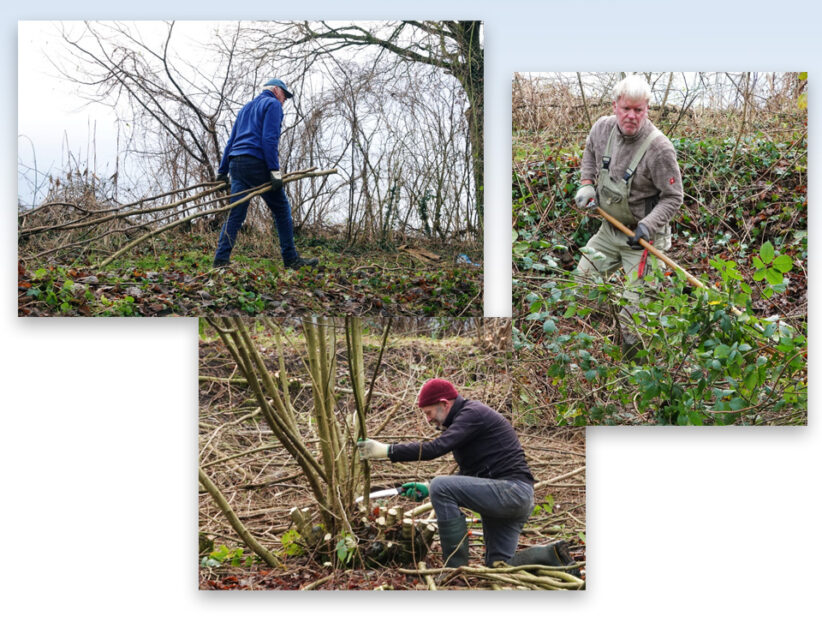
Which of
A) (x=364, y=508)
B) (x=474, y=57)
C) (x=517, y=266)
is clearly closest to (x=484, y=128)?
(x=474, y=57)

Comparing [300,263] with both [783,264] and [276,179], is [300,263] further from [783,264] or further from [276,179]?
[783,264]

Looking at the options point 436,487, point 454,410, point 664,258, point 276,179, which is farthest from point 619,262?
point 276,179

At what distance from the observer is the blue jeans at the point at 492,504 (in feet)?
13.3

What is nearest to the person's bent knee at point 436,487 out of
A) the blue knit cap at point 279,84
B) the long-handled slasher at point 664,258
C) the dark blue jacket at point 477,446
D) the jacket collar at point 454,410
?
the dark blue jacket at point 477,446

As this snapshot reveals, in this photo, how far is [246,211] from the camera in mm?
4164

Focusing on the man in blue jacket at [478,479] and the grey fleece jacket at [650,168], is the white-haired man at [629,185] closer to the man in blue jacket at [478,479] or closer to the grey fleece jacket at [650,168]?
the grey fleece jacket at [650,168]

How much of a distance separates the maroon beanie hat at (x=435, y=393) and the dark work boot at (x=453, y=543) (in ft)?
2.02

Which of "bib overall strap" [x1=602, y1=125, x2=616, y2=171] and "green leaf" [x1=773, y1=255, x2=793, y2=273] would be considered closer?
"green leaf" [x1=773, y1=255, x2=793, y2=273]

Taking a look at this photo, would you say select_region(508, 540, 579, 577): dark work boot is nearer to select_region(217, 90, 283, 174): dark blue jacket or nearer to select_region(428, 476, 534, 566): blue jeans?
select_region(428, 476, 534, 566): blue jeans

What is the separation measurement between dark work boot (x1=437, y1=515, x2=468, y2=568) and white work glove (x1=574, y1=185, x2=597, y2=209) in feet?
5.82

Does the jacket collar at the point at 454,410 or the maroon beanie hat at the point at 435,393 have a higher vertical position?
the maroon beanie hat at the point at 435,393

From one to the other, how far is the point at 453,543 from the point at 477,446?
20.4 inches

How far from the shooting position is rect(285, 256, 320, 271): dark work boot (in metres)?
4.17

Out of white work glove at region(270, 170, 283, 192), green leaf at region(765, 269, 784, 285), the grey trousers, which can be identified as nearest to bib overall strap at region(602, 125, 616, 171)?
the grey trousers
